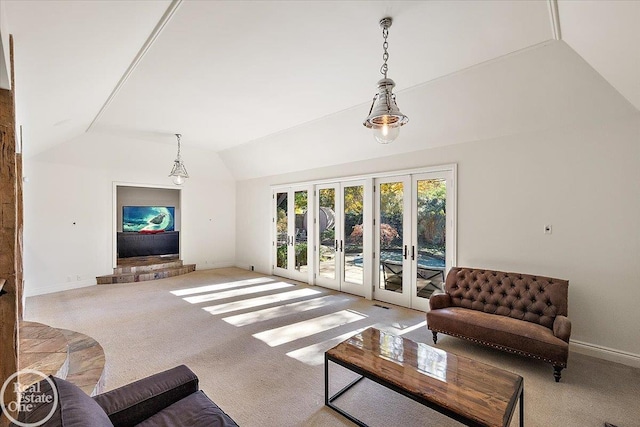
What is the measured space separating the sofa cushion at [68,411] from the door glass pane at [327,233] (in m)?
5.06

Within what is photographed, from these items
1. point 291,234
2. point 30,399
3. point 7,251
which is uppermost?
point 7,251

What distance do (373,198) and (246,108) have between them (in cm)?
278

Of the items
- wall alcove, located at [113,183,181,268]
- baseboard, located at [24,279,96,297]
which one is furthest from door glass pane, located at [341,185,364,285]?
baseboard, located at [24,279,96,297]

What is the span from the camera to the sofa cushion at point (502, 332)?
110 inches

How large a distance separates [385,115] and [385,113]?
25 millimetres

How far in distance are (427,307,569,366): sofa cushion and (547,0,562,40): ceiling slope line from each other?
9.37ft

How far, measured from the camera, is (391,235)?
5305 millimetres

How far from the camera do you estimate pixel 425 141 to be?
4.63 m

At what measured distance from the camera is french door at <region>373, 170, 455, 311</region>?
4641 mm

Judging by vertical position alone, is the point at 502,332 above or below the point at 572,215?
below

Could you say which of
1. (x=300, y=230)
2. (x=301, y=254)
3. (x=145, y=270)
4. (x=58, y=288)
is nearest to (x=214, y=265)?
(x=145, y=270)

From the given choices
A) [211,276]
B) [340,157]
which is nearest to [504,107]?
[340,157]

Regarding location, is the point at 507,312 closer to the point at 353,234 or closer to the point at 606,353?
the point at 606,353

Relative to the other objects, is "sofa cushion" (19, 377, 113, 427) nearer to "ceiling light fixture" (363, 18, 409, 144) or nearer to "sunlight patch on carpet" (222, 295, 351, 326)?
"ceiling light fixture" (363, 18, 409, 144)
